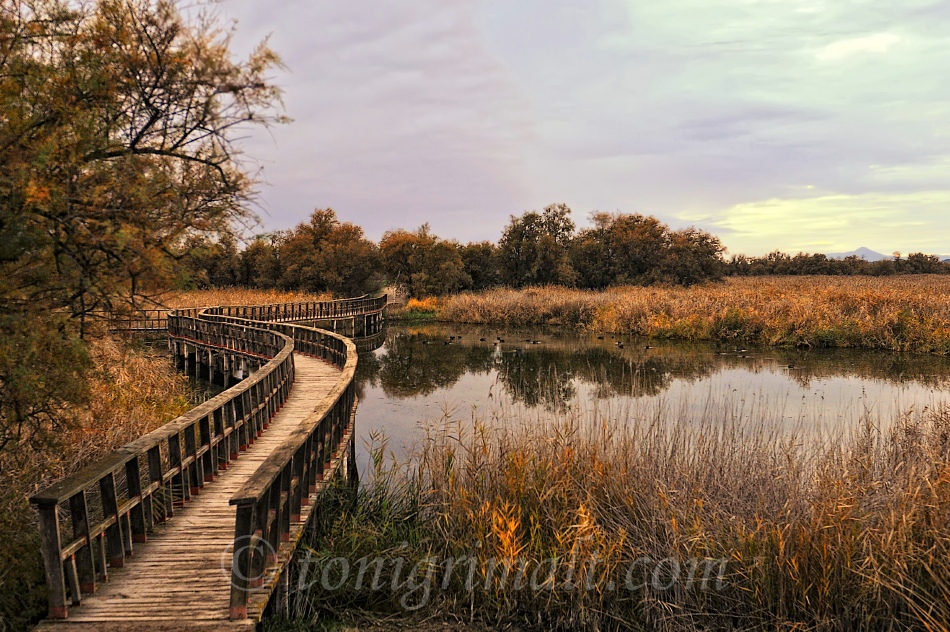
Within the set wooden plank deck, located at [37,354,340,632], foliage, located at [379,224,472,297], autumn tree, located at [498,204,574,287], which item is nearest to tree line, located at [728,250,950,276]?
autumn tree, located at [498,204,574,287]

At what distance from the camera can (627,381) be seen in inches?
741

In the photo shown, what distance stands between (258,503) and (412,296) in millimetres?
45971

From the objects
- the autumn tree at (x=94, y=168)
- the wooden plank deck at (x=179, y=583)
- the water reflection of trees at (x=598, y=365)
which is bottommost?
the water reflection of trees at (x=598, y=365)

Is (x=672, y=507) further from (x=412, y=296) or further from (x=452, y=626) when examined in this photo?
(x=412, y=296)

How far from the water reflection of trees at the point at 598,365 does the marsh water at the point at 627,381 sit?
0.04 metres

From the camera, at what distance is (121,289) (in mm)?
4965

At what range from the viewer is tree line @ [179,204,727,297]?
4928 cm

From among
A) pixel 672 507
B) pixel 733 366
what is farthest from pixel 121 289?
pixel 733 366

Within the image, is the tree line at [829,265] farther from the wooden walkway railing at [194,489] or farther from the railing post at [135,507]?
the railing post at [135,507]

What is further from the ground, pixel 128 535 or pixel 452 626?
pixel 128 535

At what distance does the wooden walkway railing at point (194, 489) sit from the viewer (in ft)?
14.4

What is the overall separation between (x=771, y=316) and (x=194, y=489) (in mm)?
27167

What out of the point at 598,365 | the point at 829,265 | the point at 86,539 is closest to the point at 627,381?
the point at 598,365

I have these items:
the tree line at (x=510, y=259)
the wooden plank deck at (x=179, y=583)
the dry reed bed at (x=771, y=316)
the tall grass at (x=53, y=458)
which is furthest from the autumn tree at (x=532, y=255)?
the wooden plank deck at (x=179, y=583)
